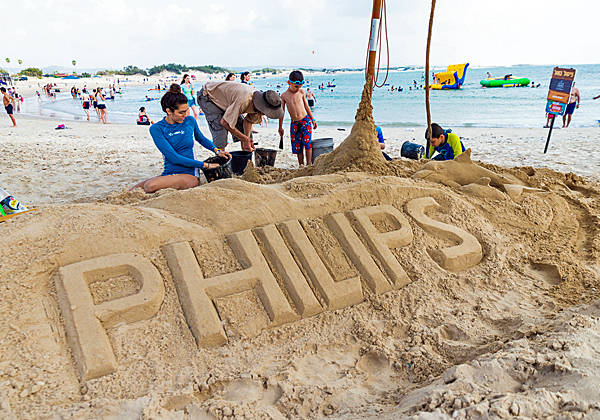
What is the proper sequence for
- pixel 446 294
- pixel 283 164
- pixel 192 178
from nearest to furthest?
pixel 446 294, pixel 192 178, pixel 283 164

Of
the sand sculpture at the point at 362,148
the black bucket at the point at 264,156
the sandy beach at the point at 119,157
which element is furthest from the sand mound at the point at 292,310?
the sandy beach at the point at 119,157

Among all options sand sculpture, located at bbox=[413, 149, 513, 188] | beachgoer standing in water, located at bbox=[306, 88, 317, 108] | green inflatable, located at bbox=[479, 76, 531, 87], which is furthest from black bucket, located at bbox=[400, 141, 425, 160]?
green inflatable, located at bbox=[479, 76, 531, 87]

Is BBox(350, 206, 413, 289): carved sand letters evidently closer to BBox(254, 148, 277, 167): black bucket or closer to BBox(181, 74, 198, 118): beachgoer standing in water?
BBox(254, 148, 277, 167): black bucket

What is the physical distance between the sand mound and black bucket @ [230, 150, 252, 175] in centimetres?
188

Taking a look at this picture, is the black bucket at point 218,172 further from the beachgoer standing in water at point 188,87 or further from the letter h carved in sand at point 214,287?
the beachgoer standing in water at point 188,87

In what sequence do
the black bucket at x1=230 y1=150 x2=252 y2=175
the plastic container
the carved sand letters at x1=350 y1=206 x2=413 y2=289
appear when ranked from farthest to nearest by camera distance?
the plastic container → the black bucket at x1=230 y1=150 x2=252 y2=175 → the carved sand letters at x1=350 y1=206 x2=413 y2=289

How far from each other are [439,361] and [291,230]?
122 centimetres

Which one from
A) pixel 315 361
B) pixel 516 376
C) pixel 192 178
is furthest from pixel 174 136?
pixel 516 376

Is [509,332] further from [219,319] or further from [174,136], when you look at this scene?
[174,136]

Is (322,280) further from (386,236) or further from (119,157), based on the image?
(119,157)

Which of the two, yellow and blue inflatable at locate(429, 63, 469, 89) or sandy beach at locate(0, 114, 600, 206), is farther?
yellow and blue inflatable at locate(429, 63, 469, 89)

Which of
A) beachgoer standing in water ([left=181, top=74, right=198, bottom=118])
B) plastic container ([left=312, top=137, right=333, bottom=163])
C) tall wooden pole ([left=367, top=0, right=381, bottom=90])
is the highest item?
tall wooden pole ([left=367, top=0, right=381, bottom=90])

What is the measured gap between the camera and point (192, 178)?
405cm

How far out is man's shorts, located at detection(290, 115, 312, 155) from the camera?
5.26 m
